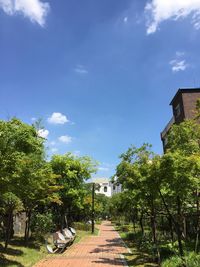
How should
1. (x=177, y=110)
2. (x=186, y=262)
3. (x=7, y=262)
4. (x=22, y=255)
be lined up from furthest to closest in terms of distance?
(x=177, y=110) < (x=22, y=255) < (x=7, y=262) < (x=186, y=262)

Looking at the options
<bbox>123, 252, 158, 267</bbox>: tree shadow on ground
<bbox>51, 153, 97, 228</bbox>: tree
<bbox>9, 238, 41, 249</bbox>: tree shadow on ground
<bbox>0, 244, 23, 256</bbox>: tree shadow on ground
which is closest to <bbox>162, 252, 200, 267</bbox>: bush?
<bbox>123, 252, 158, 267</bbox>: tree shadow on ground

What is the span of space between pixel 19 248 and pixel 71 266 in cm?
453

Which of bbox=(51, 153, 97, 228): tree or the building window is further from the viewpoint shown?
the building window

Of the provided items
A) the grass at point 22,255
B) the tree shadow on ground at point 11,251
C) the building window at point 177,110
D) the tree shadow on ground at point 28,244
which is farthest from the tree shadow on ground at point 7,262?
the building window at point 177,110

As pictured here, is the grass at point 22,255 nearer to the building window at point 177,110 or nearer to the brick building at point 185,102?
the brick building at point 185,102

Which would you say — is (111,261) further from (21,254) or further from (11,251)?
(11,251)

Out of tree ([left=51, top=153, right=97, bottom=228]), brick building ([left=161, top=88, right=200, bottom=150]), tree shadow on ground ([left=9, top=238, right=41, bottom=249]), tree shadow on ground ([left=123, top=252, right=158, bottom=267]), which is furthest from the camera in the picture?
brick building ([left=161, top=88, right=200, bottom=150])

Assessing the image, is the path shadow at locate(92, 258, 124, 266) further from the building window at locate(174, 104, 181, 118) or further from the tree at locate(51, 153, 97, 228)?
the building window at locate(174, 104, 181, 118)

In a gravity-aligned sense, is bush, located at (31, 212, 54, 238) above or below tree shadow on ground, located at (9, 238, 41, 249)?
above

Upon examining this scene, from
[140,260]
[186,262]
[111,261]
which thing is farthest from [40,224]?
[186,262]

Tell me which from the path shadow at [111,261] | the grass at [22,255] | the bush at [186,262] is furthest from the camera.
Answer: the path shadow at [111,261]

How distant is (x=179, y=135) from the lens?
1844 centimetres

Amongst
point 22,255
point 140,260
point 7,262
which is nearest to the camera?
point 7,262

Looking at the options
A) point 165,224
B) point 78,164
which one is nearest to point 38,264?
point 78,164
